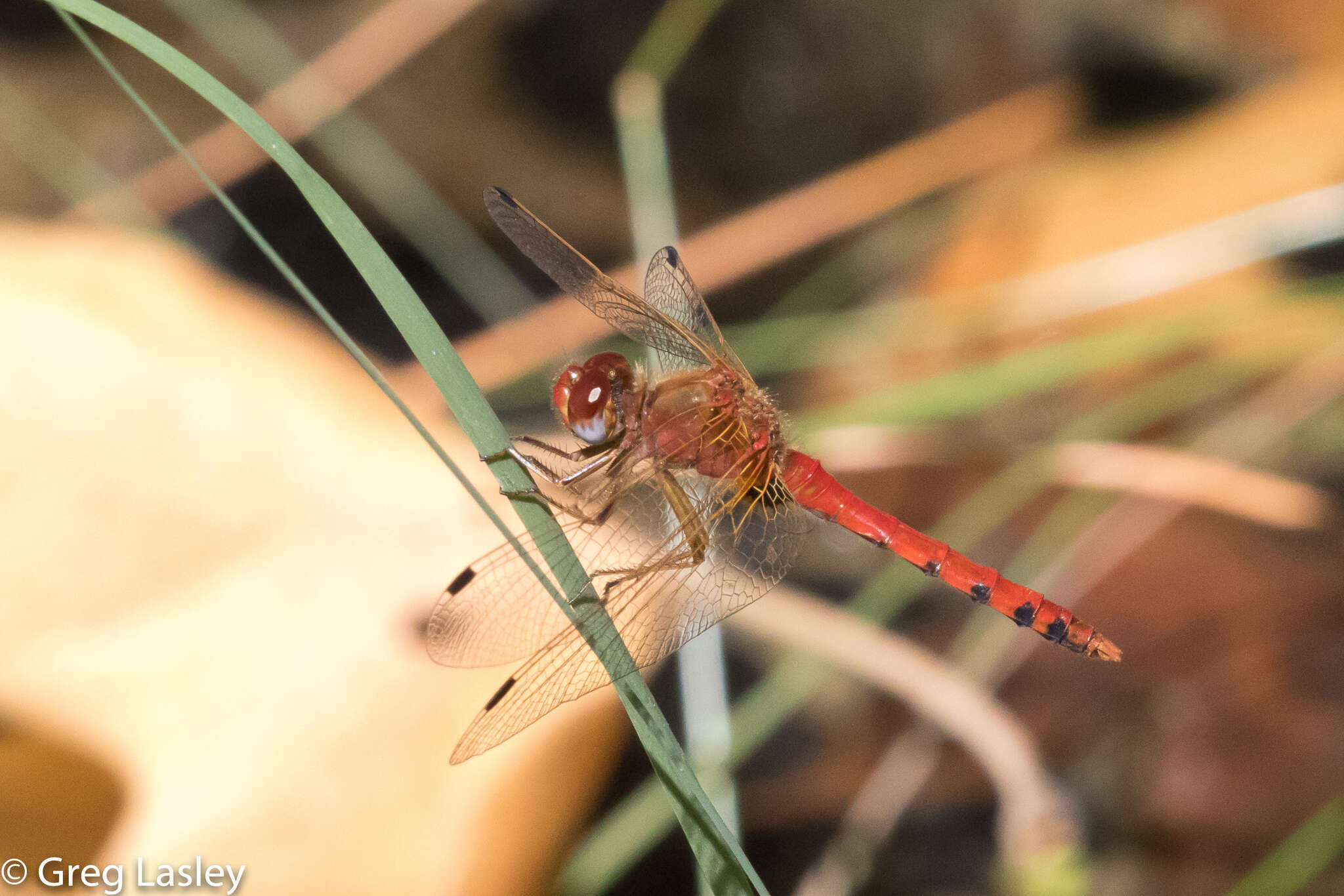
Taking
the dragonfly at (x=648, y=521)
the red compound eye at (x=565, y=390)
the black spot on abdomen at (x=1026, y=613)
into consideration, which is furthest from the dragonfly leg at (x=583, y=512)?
the black spot on abdomen at (x=1026, y=613)

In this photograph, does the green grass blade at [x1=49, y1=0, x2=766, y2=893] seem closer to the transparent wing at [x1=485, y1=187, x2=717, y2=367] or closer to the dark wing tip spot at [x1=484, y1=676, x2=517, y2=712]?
the dark wing tip spot at [x1=484, y1=676, x2=517, y2=712]

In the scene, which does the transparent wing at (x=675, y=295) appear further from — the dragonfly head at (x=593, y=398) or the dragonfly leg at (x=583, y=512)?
the dragonfly leg at (x=583, y=512)

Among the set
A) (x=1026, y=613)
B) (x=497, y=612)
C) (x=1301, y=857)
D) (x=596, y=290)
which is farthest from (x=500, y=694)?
(x=1301, y=857)

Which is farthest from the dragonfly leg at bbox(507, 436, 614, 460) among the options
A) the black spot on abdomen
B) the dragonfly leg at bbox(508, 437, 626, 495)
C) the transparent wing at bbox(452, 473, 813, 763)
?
the black spot on abdomen

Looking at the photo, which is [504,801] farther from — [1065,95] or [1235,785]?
[1065,95]

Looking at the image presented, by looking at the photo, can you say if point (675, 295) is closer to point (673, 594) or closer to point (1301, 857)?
point (673, 594)
